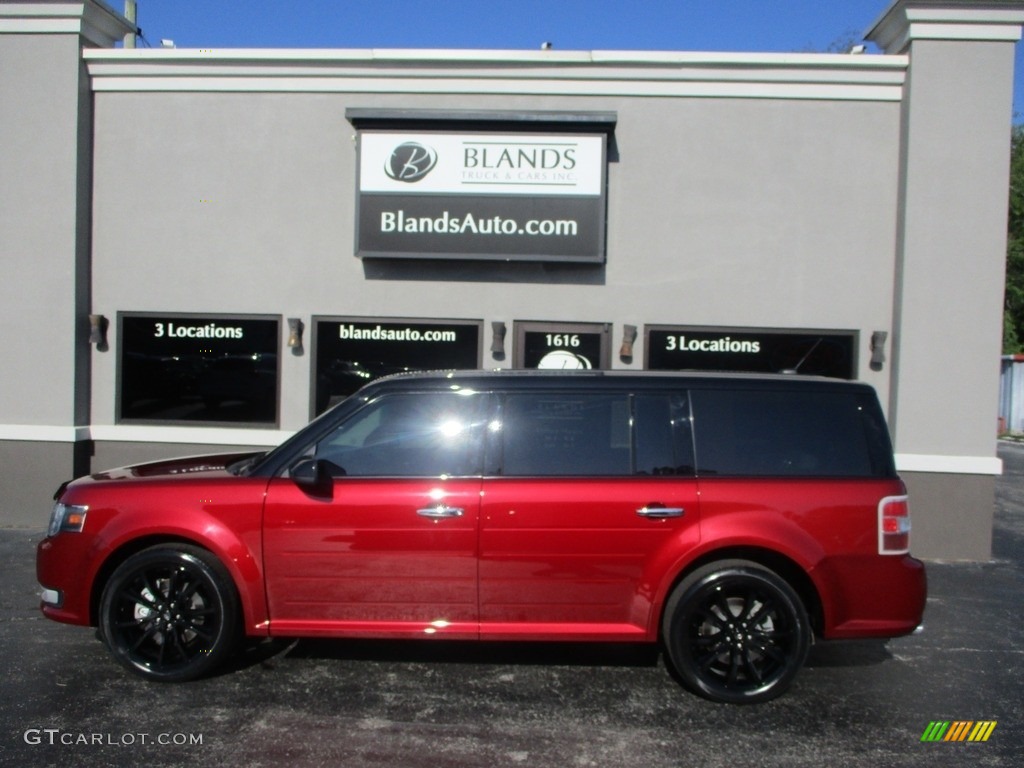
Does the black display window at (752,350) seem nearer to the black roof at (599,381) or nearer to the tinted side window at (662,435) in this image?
the black roof at (599,381)

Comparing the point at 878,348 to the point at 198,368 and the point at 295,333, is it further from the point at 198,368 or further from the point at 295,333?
the point at 198,368

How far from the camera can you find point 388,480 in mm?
5395

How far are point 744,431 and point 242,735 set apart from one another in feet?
10.5

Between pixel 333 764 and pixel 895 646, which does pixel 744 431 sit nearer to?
pixel 895 646

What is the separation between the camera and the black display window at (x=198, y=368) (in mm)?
9750

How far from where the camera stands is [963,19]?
8.99m

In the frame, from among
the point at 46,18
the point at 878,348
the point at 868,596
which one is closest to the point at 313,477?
the point at 868,596

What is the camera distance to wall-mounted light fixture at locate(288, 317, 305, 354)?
9547 mm

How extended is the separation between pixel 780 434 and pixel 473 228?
189 inches

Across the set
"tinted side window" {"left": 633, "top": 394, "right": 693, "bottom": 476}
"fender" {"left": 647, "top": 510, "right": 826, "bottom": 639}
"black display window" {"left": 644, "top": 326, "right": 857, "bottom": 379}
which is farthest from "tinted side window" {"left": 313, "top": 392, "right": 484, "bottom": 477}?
"black display window" {"left": 644, "top": 326, "right": 857, "bottom": 379}

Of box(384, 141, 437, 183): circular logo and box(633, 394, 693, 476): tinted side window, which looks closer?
box(633, 394, 693, 476): tinted side window

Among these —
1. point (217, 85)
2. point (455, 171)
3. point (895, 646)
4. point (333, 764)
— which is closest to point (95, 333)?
point (217, 85)

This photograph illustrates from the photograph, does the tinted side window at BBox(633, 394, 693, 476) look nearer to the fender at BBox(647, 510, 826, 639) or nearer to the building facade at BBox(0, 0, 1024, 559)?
the fender at BBox(647, 510, 826, 639)

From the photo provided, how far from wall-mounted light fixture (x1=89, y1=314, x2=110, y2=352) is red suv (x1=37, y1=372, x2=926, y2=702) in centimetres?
465
